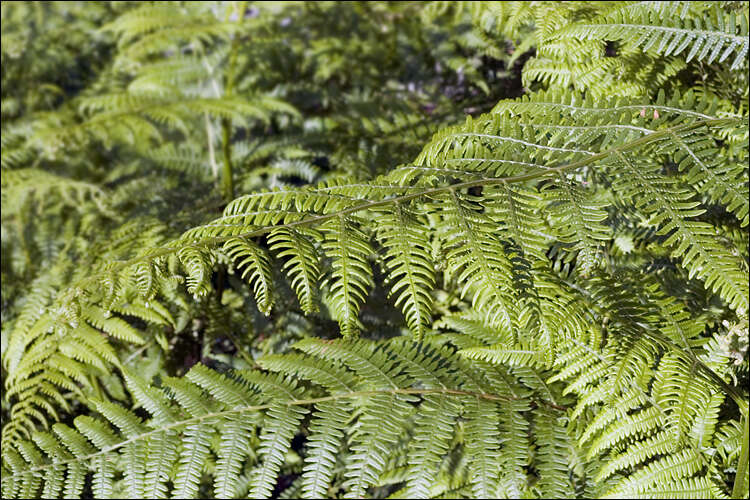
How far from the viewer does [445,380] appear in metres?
1.54

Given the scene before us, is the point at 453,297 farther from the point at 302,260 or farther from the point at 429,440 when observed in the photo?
the point at 302,260

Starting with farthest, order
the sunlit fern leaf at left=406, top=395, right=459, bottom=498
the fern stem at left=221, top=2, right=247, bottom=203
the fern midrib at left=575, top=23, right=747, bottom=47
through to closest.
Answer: the fern stem at left=221, top=2, right=247, bottom=203 → the fern midrib at left=575, top=23, right=747, bottom=47 → the sunlit fern leaf at left=406, top=395, right=459, bottom=498

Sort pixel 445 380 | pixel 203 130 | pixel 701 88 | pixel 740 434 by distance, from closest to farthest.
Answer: pixel 740 434 → pixel 445 380 → pixel 701 88 → pixel 203 130

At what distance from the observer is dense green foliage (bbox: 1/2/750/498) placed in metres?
1.26

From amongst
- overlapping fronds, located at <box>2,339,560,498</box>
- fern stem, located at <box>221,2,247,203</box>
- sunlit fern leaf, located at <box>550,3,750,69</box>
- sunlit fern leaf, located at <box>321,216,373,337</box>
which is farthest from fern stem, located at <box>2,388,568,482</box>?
fern stem, located at <box>221,2,247,203</box>

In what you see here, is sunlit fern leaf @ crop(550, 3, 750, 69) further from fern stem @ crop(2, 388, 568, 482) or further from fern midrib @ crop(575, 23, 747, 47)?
fern stem @ crop(2, 388, 568, 482)

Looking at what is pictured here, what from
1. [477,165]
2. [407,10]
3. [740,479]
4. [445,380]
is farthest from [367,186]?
[407,10]

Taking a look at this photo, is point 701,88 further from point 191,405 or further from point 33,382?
point 33,382

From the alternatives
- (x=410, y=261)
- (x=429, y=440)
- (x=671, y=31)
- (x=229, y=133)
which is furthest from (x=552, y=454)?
(x=229, y=133)

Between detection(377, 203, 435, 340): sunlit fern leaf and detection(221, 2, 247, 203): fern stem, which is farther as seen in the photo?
detection(221, 2, 247, 203): fern stem

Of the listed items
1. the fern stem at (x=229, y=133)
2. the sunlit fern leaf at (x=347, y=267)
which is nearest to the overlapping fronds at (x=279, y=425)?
the sunlit fern leaf at (x=347, y=267)

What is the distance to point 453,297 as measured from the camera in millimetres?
2117

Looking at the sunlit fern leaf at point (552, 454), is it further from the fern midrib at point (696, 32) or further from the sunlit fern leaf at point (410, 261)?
the fern midrib at point (696, 32)

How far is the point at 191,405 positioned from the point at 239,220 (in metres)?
0.51
